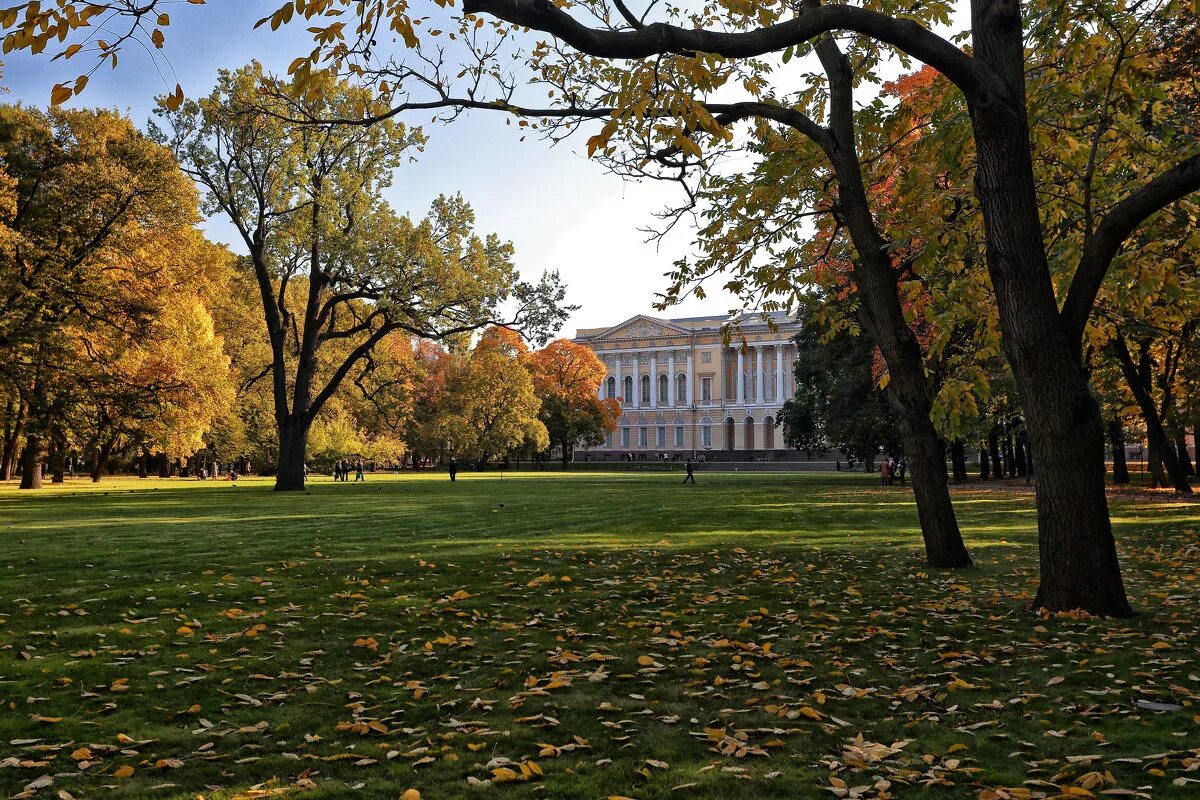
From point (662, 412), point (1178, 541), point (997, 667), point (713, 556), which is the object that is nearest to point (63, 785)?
point (997, 667)

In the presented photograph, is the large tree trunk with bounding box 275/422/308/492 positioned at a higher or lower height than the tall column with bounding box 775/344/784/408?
lower

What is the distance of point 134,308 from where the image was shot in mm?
26062

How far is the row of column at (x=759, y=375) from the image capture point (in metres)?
104

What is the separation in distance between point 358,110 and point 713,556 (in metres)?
7.41

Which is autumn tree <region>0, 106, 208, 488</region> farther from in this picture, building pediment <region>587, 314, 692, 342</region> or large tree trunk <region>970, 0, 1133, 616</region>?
building pediment <region>587, 314, 692, 342</region>

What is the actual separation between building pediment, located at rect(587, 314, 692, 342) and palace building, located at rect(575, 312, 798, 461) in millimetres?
122

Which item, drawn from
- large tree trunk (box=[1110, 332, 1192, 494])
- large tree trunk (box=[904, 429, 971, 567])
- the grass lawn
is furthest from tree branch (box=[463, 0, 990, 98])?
large tree trunk (box=[1110, 332, 1192, 494])

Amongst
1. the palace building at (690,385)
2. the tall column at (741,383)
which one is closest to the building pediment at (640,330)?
the palace building at (690,385)

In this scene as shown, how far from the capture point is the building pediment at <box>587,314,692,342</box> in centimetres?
10888

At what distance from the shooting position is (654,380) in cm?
11150

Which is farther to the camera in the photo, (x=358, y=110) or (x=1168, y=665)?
(x=358, y=110)

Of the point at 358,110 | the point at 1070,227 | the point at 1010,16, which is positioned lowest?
the point at 1070,227

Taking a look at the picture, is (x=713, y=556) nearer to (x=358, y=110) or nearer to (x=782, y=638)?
(x=782, y=638)

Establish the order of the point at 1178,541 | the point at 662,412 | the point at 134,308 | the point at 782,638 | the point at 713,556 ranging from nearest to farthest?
the point at 782,638 < the point at 713,556 < the point at 1178,541 < the point at 134,308 < the point at 662,412
